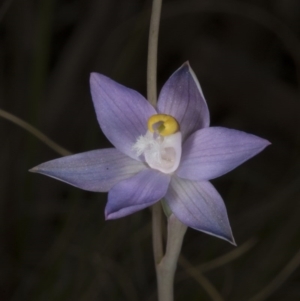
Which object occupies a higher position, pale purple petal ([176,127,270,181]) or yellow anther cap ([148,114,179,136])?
yellow anther cap ([148,114,179,136])

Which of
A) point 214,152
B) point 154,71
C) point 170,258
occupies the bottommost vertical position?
point 170,258

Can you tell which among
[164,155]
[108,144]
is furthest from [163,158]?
[108,144]

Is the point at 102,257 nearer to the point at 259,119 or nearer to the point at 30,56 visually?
the point at 30,56

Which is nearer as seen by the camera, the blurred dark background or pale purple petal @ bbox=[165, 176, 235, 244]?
pale purple petal @ bbox=[165, 176, 235, 244]

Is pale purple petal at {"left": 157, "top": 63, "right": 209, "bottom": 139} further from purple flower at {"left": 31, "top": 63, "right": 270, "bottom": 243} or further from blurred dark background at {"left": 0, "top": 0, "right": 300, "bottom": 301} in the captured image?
blurred dark background at {"left": 0, "top": 0, "right": 300, "bottom": 301}

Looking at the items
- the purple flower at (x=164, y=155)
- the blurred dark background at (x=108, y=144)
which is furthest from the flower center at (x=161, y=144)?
the blurred dark background at (x=108, y=144)

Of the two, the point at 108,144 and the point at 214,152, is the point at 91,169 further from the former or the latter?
the point at 108,144

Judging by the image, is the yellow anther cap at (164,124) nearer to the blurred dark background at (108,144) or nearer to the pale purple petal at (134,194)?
the pale purple petal at (134,194)

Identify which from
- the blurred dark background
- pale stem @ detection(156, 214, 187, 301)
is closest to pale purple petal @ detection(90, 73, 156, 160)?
pale stem @ detection(156, 214, 187, 301)
